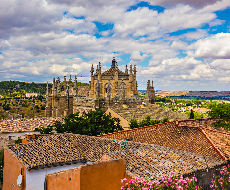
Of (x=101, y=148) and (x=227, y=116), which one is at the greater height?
(x=227, y=116)

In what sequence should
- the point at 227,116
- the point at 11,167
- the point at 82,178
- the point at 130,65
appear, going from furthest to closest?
the point at 130,65, the point at 227,116, the point at 11,167, the point at 82,178

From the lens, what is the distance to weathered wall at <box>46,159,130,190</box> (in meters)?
7.52

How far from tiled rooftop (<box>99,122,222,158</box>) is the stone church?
1433cm

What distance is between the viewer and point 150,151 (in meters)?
11.0

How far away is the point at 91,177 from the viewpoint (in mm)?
7699

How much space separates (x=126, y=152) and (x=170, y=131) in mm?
7404

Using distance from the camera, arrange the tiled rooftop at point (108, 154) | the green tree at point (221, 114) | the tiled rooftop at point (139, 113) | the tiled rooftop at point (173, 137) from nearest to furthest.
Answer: the tiled rooftop at point (108, 154) → the tiled rooftop at point (173, 137) → the green tree at point (221, 114) → the tiled rooftop at point (139, 113)

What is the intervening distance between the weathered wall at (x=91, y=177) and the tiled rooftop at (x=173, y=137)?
270 inches

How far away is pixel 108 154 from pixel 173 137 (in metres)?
7.69

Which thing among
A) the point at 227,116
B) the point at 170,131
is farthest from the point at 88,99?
the point at 227,116

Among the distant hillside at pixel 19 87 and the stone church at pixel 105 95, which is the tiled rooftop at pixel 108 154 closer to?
the stone church at pixel 105 95

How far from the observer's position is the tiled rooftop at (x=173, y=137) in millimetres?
13969

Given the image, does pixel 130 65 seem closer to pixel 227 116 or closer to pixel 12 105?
pixel 227 116

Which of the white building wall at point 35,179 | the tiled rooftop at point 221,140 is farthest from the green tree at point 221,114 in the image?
the white building wall at point 35,179
